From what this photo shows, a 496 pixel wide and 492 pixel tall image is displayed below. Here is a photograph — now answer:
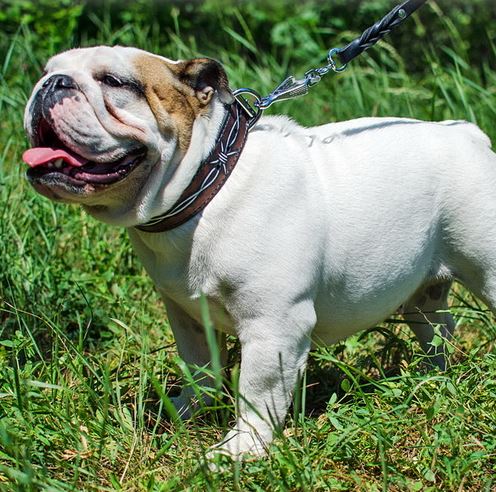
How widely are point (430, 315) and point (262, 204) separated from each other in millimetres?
1059

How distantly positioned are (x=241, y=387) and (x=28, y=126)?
0.98 meters

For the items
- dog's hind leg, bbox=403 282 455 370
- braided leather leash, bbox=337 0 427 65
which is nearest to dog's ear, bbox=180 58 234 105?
braided leather leash, bbox=337 0 427 65

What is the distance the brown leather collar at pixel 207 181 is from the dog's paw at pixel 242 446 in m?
0.64

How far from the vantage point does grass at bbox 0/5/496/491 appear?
2.47 metres

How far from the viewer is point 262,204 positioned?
2.62m

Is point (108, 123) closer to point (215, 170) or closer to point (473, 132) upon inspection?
point (215, 170)

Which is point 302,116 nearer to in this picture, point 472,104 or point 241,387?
point 472,104

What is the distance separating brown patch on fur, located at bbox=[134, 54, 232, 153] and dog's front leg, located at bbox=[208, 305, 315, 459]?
57cm

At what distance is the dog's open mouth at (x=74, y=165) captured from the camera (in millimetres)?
2502

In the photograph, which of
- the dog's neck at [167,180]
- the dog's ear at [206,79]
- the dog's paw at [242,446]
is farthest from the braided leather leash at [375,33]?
the dog's paw at [242,446]

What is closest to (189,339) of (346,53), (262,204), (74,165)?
(262,204)

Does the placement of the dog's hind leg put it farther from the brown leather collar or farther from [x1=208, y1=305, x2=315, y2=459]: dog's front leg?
the brown leather collar

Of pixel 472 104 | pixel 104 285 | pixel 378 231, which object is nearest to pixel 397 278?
pixel 378 231

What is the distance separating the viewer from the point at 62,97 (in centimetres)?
245
